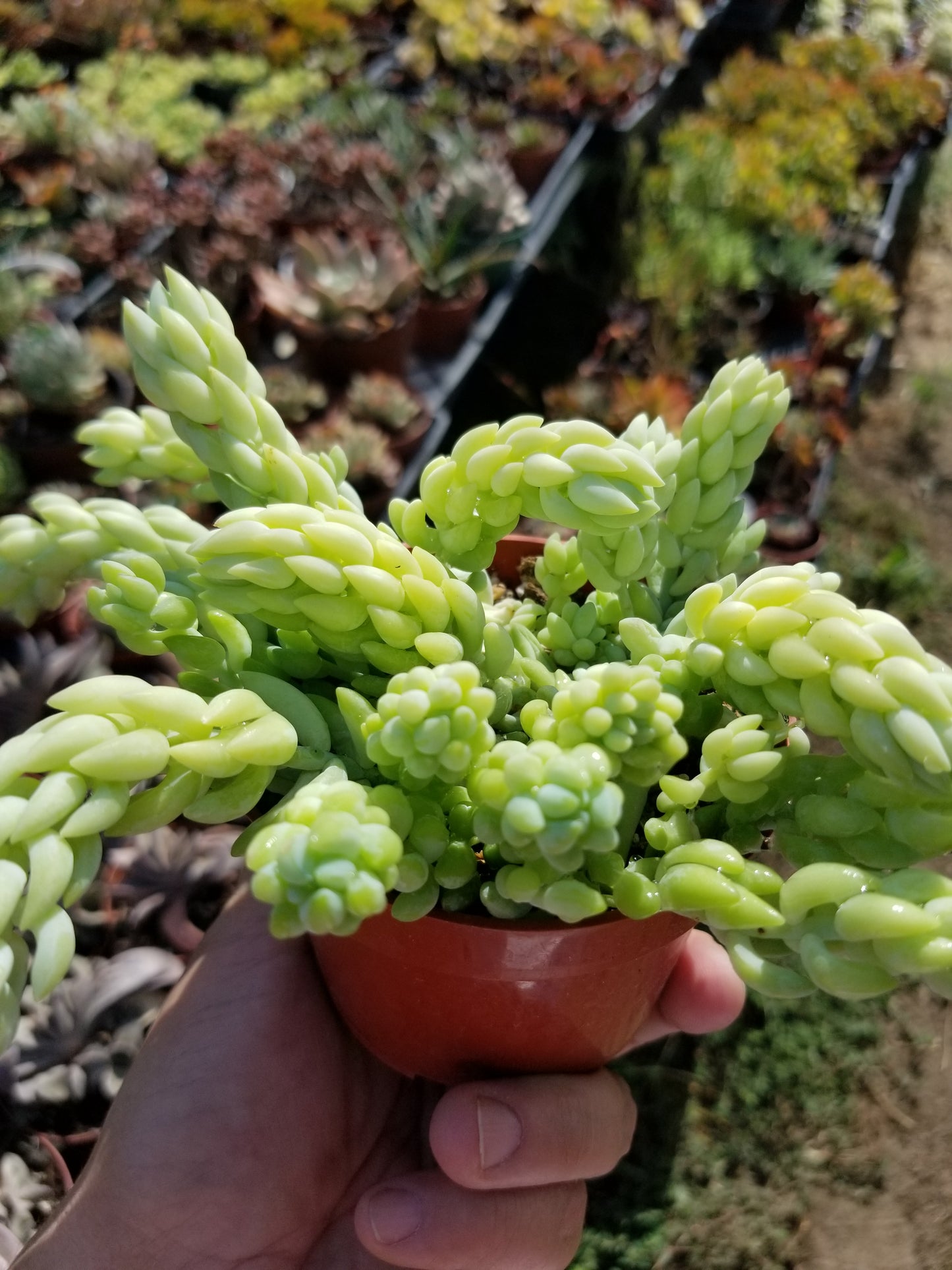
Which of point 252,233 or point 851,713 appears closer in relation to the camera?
point 851,713

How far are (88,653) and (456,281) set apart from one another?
159cm

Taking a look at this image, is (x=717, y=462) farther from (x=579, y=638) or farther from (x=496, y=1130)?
(x=496, y=1130)

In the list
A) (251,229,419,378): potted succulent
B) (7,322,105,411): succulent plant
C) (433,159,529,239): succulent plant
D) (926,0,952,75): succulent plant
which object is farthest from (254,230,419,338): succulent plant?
(926,0,952,75): succulent plant

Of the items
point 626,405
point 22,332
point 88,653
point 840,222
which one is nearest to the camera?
point 88,653

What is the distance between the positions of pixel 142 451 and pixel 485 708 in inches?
18.5

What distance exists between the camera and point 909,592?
110 inches

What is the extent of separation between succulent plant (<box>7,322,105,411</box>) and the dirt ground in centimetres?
203

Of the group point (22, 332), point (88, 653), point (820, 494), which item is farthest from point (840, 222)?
point (88, 653)

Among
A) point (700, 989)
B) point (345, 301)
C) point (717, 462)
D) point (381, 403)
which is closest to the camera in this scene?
point (717, 462)

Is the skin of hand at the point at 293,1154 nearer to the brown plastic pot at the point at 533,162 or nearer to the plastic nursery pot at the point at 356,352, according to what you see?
the plastic nursery pot at the point at 356,352

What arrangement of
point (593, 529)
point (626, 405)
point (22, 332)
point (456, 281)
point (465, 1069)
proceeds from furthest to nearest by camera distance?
1. point (456, 281)
2. point (626, 405)
3. point (22, 332)
4. point (465, 1069)
5. point (593, 529)

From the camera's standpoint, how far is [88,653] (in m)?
1.72

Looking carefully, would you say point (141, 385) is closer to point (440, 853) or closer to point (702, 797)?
point (440, 853)

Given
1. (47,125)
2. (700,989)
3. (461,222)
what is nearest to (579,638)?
(700,989)
